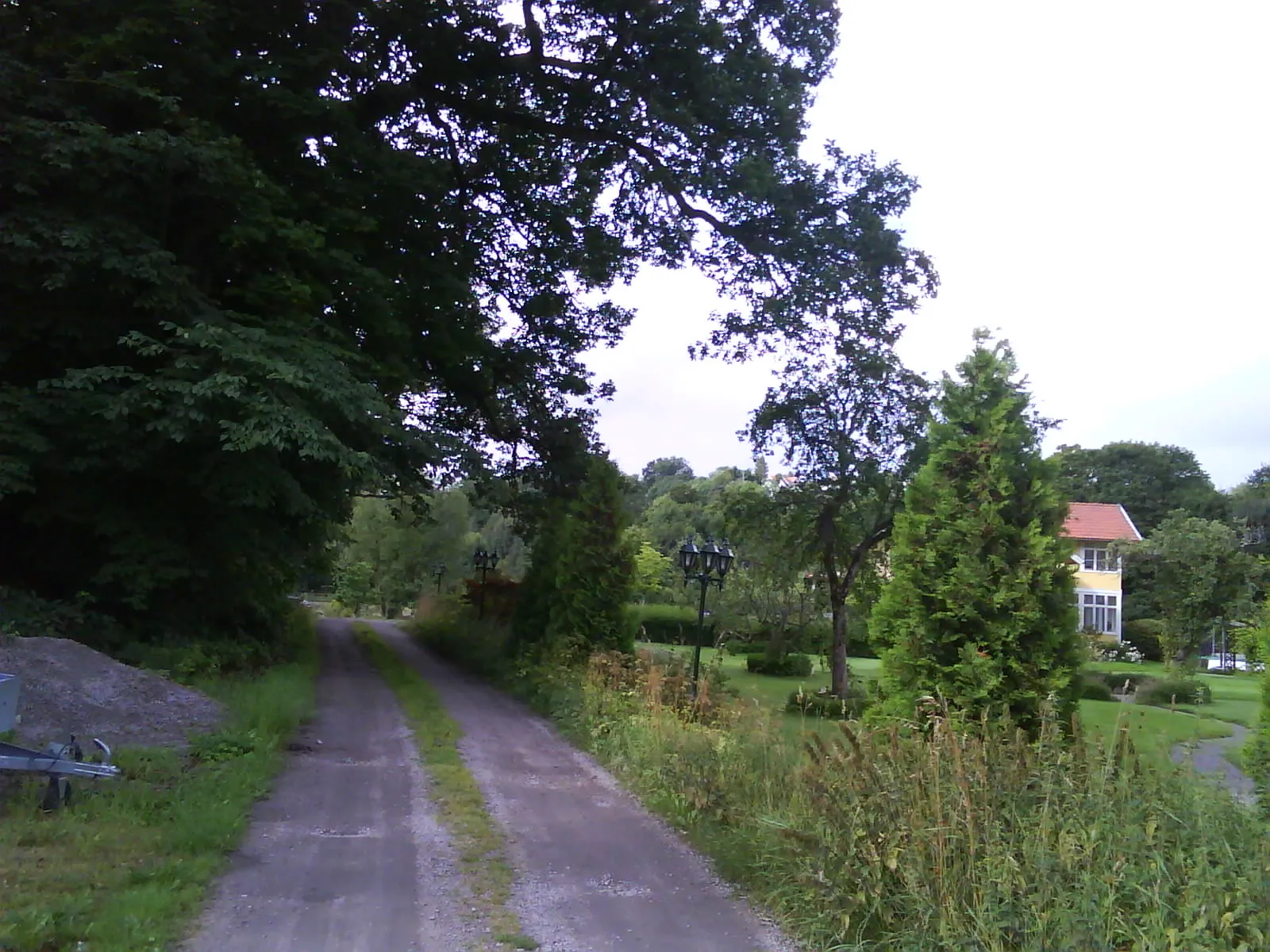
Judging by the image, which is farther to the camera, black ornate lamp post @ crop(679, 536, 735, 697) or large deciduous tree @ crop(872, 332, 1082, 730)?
black ornate lamp post @ crop(679, 536, 735, 697)

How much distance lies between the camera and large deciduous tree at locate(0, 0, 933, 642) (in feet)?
37.4

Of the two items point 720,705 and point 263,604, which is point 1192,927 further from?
point 263,604

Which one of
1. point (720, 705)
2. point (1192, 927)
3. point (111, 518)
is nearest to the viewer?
point (1192, 927)

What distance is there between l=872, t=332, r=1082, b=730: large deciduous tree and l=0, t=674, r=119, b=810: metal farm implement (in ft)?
18.4

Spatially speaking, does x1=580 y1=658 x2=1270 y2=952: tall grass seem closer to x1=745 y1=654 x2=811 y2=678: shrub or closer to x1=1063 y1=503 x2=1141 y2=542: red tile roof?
x1=745 y1=654 x2=811 y2=678: shrub

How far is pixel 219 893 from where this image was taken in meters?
5.63

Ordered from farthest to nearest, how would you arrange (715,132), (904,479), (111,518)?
1. (904,479)
2. (715,132)
3. (111,518)

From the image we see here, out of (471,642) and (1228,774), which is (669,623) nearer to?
(471,642)

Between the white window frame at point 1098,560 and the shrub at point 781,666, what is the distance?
17.0 m

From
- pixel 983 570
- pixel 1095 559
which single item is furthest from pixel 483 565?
pixel 1095 559

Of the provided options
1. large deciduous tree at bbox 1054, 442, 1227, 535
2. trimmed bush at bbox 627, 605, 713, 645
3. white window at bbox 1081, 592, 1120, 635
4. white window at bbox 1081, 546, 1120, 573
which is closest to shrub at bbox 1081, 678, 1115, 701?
trimmed bush at bbox 627, 605, 713, 645

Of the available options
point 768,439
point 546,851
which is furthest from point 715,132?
point 546,851

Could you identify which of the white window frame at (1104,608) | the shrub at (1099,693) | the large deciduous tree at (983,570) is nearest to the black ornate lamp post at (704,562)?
the large deciduous tree at (983,570)

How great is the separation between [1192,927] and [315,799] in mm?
→ 6694
